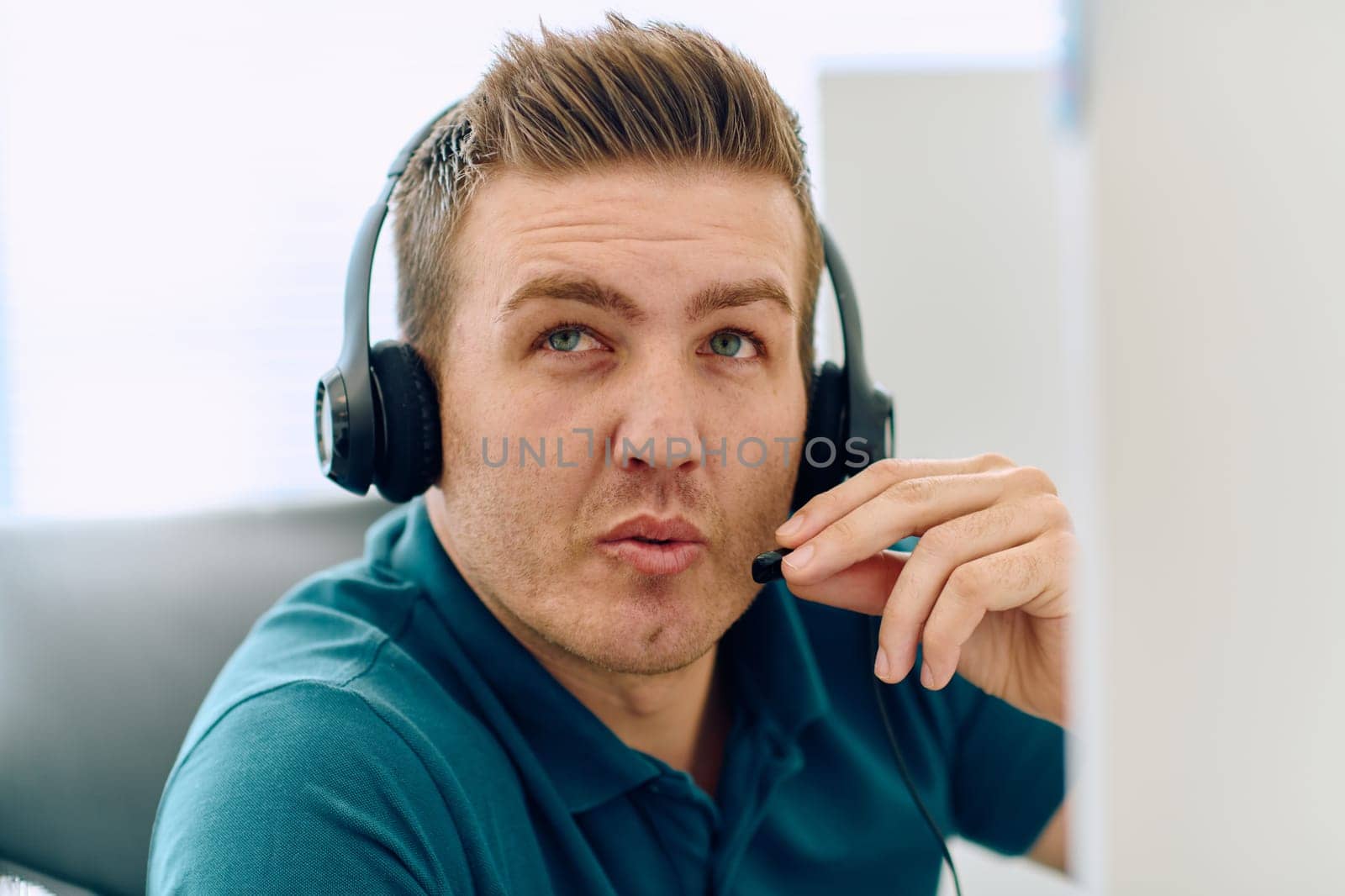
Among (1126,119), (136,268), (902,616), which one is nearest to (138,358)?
(136,268)

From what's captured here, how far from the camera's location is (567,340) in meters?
0.87

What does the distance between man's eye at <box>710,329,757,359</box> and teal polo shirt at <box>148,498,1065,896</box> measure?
0.32 m

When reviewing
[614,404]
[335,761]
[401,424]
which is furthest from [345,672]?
[614,404]

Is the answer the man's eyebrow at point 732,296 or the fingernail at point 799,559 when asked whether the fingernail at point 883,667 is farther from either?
the man's eyebrow at point 732,296

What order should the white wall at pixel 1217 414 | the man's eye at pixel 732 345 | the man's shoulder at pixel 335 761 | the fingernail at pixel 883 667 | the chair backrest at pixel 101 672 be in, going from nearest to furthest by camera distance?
the white wall at pixel 1217 414, the man's shoulder at pixel 335 761, the fingernail at pixel 883 667, the man's eye at pixel 732 345, the chair backrest at pixel 101 672

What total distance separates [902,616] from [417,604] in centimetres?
47

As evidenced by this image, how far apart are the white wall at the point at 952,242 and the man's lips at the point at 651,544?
1.16 meters

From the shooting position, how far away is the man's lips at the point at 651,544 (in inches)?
32.4

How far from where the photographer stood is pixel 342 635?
34.2 inches

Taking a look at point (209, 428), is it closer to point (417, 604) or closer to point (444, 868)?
point (417, 604)

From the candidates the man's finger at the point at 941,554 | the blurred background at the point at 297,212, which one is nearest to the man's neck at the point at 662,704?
the man's finger at the point at 941,554

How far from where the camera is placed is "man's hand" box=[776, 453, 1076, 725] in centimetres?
79

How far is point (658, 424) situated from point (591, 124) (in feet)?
0.97

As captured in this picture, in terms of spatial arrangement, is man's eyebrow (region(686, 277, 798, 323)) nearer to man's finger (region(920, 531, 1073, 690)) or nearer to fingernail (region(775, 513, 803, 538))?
fingernail (region(775, 513, 803, 538))
